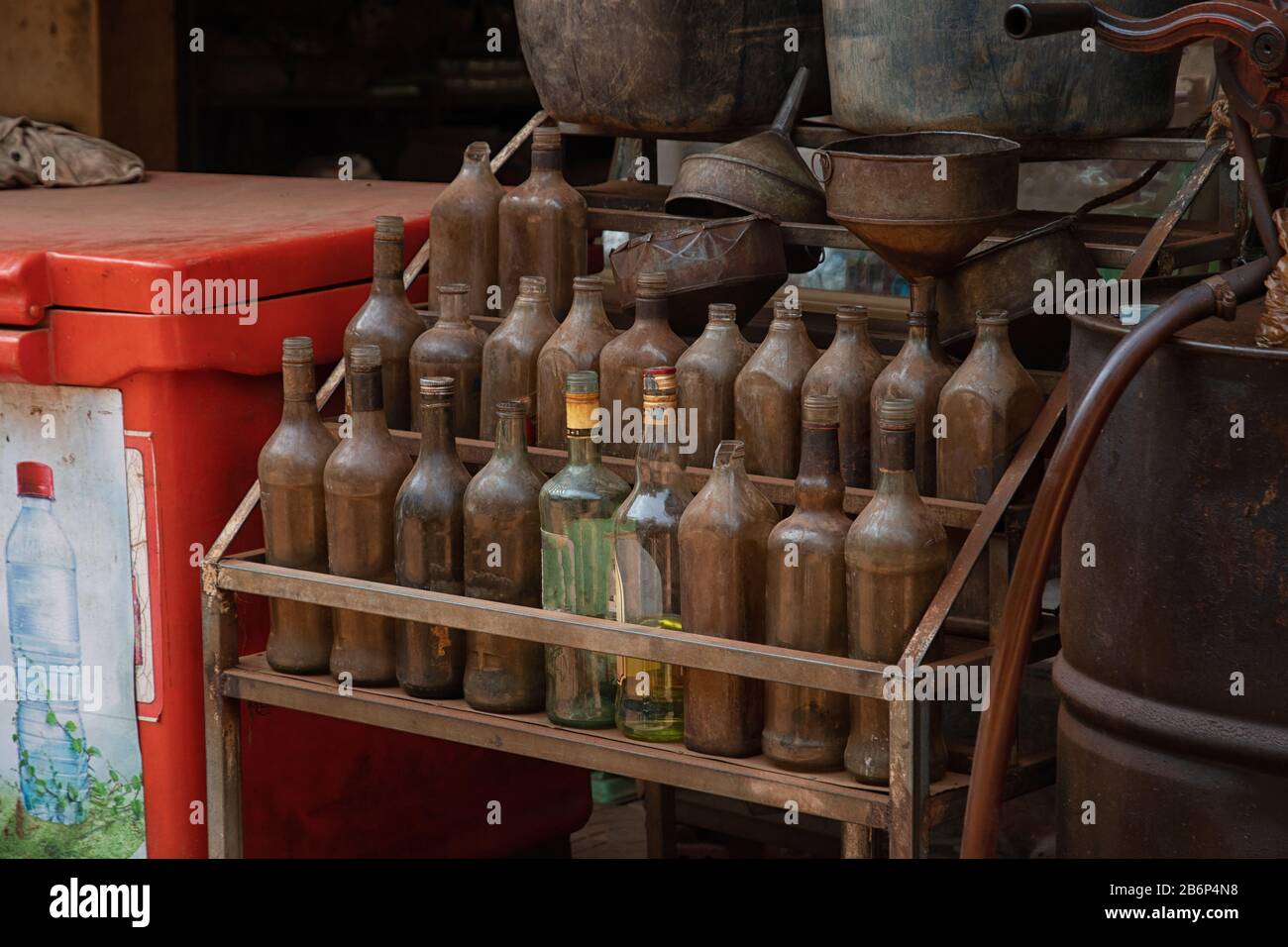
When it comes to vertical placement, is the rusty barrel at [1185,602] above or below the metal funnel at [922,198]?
below

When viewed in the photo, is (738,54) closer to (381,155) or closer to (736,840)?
(736,840)

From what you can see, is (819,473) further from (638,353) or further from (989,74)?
(989,74)

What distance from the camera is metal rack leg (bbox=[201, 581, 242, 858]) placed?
8.54 feet

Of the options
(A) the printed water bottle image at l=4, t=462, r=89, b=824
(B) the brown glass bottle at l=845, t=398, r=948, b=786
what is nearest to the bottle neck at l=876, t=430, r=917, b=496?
(B) the brown glass bottle at l=845, t=398, r=948, b=786

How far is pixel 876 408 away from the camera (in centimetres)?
229

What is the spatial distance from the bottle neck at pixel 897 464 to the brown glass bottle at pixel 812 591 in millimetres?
66

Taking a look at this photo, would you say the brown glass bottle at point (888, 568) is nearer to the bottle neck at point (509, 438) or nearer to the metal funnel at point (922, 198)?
the metal funnel at point (922, 198)

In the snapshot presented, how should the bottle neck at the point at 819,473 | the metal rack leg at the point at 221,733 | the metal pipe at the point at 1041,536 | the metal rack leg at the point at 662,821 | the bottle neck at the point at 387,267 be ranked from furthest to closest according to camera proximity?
the metal rack leg at the point at 662,821
the bottle neck at the point at 387,267
the metal rack leg at the point at 221,733
the bottle neck at the point at 819,473
the metal pipe at the point at 1041,536

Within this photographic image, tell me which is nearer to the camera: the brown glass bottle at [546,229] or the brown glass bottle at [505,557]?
the brown glass bottle at [505,557]

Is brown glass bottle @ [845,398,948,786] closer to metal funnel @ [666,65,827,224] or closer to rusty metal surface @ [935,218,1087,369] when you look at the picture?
rusty metal surface @ [935,218,1087,369]

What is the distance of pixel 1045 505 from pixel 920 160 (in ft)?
2.06

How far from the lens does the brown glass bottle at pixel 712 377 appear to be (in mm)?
2430

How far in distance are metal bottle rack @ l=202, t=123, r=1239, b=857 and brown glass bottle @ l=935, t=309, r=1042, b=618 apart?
0.12 ft

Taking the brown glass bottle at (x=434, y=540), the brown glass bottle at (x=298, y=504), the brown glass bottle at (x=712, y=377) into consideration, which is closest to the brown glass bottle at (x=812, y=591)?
the brown glass bottle at (x=712, y=377)
